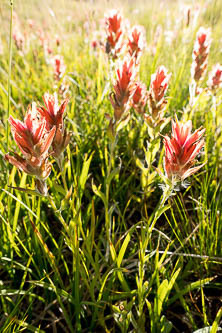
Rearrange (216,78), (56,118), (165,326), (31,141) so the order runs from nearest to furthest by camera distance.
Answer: (31,141) → (56,118) → (165,326) → (216,78)

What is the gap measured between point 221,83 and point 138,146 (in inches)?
26.4

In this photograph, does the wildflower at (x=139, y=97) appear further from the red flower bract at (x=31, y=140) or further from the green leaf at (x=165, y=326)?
the green leaf at (x=165, y=326)

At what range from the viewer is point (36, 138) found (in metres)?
0.74

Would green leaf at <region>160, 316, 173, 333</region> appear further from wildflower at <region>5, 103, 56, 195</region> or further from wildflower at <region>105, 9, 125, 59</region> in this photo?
wildflower at <region>105, 9, 125, 59</region>

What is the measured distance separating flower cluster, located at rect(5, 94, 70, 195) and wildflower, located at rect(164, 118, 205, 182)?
14.2 inches

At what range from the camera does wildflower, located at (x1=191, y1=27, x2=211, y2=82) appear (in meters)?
1.42

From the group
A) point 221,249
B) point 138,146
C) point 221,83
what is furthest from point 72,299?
point 221,83

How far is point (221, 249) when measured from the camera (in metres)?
1.19

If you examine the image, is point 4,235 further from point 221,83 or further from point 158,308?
point 221,83

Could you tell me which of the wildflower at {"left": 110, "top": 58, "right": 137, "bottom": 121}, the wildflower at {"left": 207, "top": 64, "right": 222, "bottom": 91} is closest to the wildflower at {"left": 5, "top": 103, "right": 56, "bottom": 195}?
the wildflower at {"left": 110, "top": 58, "right": 137, "bottom": 121}

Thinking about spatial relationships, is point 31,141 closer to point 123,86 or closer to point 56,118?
point 56,118

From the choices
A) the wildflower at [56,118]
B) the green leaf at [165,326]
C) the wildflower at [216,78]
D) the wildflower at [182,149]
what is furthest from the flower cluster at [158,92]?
the green leaf at [165,326]

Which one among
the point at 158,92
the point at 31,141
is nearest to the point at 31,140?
the point at 31,141

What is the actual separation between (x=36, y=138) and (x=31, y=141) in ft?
0.06
